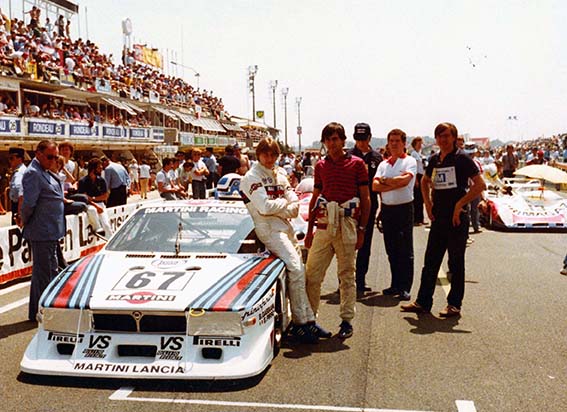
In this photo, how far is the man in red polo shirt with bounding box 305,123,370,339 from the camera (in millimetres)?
5715

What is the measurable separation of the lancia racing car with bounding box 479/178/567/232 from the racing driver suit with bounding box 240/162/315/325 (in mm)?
8930

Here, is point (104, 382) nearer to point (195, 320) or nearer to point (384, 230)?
point (195, 320)

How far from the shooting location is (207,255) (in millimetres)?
5426

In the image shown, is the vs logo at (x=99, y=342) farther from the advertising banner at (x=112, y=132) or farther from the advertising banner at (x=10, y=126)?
the advertising banner at (x=112, y=132)

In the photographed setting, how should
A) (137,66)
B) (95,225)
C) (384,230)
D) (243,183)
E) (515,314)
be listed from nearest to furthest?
1. (243,183)
2. (515,314)
3. (384,230)
4. (95,225)
5. (137,66)

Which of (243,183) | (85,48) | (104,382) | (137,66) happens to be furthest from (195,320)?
(137,66)

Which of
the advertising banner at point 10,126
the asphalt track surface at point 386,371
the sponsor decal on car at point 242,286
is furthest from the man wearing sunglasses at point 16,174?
the advertising banner at point 10,126

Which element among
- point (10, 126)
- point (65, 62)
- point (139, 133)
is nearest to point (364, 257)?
point (10, 126)

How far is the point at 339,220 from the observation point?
577cm

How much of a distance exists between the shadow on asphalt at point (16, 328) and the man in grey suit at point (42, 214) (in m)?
0.13

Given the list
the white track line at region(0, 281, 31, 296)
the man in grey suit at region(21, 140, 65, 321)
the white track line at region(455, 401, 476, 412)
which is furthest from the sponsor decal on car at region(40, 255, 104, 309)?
the white track line at region(0, 281, 31, 296)

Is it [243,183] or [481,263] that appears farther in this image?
[481,263]

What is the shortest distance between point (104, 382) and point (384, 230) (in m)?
3.99

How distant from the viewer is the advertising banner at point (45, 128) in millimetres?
22141
